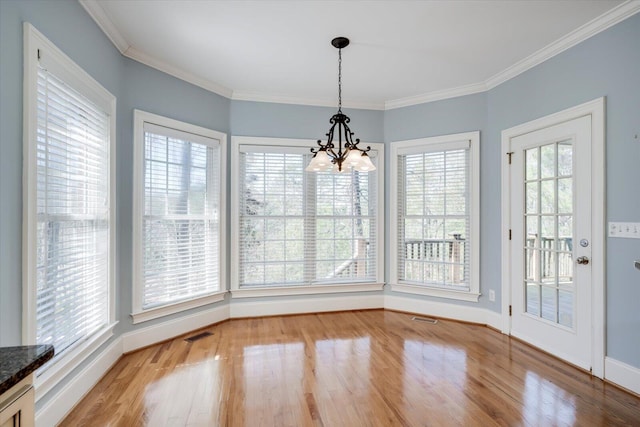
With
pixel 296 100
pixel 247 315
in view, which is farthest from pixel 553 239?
pixel 247 315

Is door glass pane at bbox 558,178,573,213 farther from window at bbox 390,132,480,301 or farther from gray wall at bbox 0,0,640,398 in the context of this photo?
window at bbox 390,132,480,301

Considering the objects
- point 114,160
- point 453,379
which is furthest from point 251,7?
point 453,379

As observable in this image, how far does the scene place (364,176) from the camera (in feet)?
14.3

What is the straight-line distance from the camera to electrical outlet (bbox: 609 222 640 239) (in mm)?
2328

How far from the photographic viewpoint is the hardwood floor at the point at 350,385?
204cm

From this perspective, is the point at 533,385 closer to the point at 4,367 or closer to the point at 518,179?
the point at 518,179

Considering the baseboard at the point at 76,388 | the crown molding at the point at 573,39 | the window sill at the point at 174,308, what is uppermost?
the crown molding at the point at 573,39

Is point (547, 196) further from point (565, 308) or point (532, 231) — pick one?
point (565, 308)

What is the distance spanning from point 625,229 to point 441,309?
2114 mm

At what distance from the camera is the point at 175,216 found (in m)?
3.36

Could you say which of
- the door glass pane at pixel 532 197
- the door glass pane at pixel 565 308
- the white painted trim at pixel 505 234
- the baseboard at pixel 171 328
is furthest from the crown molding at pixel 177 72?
the door glass pane at pixel 565 308

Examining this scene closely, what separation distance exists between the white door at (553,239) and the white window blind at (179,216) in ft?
11.1

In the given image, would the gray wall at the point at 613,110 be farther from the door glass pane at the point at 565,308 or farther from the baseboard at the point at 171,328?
the baseboard at the point at 171,328

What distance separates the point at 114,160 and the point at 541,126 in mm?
3980
